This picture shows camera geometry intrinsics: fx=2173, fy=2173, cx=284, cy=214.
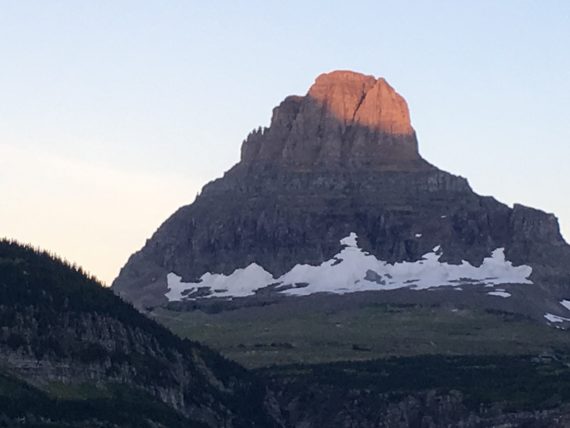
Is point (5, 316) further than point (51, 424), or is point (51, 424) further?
point (5, 316)

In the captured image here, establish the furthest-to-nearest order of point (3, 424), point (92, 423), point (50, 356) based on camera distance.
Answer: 1. point (50, 356)
2. point (92, 423)
3. point (3, 424)

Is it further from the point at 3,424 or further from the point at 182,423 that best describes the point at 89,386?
the point at 3,424

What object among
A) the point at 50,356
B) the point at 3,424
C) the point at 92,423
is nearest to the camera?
the point at 3,424

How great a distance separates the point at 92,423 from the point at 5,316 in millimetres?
19986

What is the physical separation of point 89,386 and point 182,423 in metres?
9.18

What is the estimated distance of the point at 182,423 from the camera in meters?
200

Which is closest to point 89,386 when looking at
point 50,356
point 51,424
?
point 50,356

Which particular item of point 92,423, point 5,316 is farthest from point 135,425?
point 5,316

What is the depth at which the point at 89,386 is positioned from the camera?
652 feet

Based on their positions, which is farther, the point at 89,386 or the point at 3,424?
the point at 89,386

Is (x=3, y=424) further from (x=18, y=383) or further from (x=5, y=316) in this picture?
(x=5, y=316)

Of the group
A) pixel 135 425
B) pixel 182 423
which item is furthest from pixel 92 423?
pixel 182 423

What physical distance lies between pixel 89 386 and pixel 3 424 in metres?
29.7

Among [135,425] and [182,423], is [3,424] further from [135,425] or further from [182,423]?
[182,423]
